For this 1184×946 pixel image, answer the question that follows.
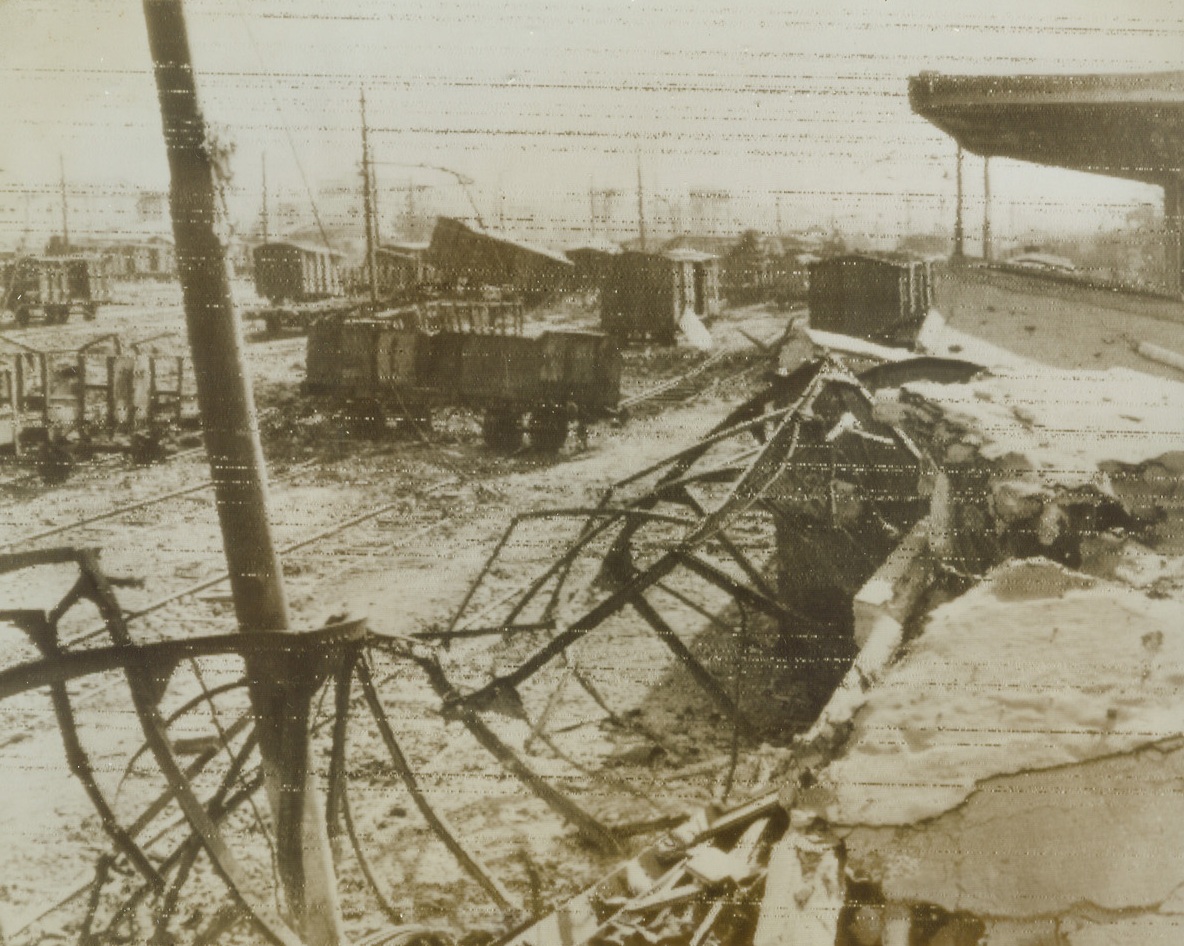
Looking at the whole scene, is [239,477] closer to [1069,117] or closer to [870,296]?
[1069,117]

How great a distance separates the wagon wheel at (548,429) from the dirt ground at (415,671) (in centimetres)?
28

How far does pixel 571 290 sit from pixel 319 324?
38.3ft

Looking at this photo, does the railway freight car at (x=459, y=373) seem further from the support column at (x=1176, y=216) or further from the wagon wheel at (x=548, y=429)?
the support column at (x=1176, y=216)

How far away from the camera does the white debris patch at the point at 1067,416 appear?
413 cm

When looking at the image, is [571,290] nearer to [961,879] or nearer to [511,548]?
[511,548]

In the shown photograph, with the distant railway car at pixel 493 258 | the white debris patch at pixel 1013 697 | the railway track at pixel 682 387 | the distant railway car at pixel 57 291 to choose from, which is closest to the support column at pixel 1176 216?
the white debris patch at pixel 1013 697

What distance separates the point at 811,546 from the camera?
615 cm

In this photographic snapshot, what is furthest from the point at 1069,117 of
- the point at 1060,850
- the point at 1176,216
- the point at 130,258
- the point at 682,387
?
the point at 130,258

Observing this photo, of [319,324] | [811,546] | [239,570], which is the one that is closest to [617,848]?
[239,570]

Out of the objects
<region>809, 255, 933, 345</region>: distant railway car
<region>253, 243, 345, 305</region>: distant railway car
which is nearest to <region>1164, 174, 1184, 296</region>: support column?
<region>809, 255, 933, 345</region>: distant railway car

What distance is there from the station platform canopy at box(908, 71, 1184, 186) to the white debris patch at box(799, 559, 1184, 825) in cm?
308

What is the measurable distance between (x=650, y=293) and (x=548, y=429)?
412 inches

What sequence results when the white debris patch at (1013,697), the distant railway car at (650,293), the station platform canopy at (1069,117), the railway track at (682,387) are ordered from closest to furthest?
the white debris patch at (1013,697)
the station platform canopy at (1069,117)
the railway track at (682,387)
the distant railway car at (650,293)

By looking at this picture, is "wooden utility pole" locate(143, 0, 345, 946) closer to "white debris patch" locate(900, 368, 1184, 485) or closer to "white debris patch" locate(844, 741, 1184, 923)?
"white debris patch" locate(844, 741, 1184, 923)
